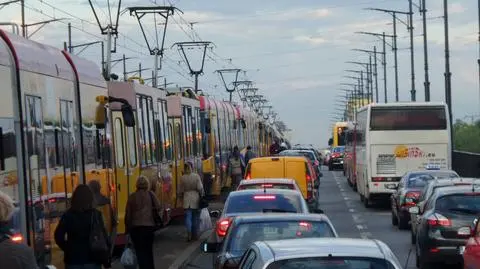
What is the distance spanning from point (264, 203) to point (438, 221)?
2925 mm

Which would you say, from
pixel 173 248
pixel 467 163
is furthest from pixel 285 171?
pixel 467 163

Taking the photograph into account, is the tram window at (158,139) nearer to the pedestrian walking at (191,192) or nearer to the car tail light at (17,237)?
the pedestrian walking at (191,192)

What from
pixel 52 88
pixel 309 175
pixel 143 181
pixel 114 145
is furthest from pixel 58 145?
pixel 309 175

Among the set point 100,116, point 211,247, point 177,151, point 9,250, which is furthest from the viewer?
point 177,151

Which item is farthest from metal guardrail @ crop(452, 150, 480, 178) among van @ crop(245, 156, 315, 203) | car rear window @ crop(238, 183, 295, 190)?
car rear window @ crop(238, 183, 295, 190)

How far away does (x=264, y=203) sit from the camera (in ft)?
55.8

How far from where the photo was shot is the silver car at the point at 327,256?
8180 mm

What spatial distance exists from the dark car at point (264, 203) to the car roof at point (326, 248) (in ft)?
25.1

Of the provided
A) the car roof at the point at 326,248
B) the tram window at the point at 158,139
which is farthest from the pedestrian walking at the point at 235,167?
the car roof at the point at 326,248

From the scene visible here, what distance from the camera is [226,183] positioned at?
137ft

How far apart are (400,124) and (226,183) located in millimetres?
8513

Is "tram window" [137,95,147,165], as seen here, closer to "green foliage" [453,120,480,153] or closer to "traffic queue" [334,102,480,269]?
"traffic queue" [334,102,480,269]

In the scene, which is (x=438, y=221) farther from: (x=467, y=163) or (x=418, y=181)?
(x=467, y=163)

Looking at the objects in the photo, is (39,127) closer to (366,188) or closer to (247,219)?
(247,219)
